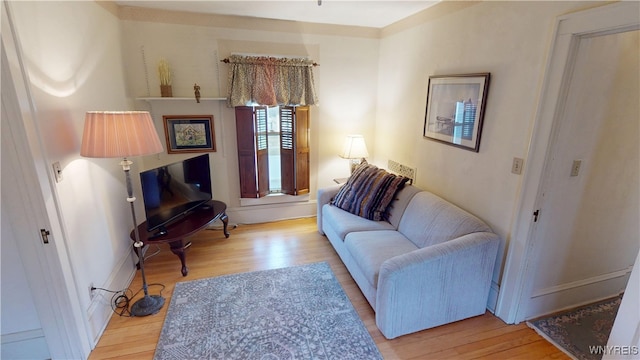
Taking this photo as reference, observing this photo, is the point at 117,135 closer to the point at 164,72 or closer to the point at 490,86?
the point at 164,72

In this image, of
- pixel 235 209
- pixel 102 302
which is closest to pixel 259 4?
pixel 235 209

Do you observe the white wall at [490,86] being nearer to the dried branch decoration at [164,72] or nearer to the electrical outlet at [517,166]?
the electrical outlet at [517,166]

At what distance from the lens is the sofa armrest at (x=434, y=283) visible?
1.95 m

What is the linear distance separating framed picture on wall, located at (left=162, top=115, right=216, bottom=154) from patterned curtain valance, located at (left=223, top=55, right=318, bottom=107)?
39 centimetres

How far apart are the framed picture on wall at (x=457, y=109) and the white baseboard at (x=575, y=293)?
1225 mm

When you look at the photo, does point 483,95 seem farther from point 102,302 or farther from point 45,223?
point 102,302

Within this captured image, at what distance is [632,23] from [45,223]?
3.20 m

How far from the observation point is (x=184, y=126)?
337 centimetres

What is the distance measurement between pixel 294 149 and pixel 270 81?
0.86m

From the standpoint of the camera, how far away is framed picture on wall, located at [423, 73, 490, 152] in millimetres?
2315

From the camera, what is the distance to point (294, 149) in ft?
12.3

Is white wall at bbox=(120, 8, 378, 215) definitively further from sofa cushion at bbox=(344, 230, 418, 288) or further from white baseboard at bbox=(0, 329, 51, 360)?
white baseboard at bbox=(0, 329, 51, 360)
